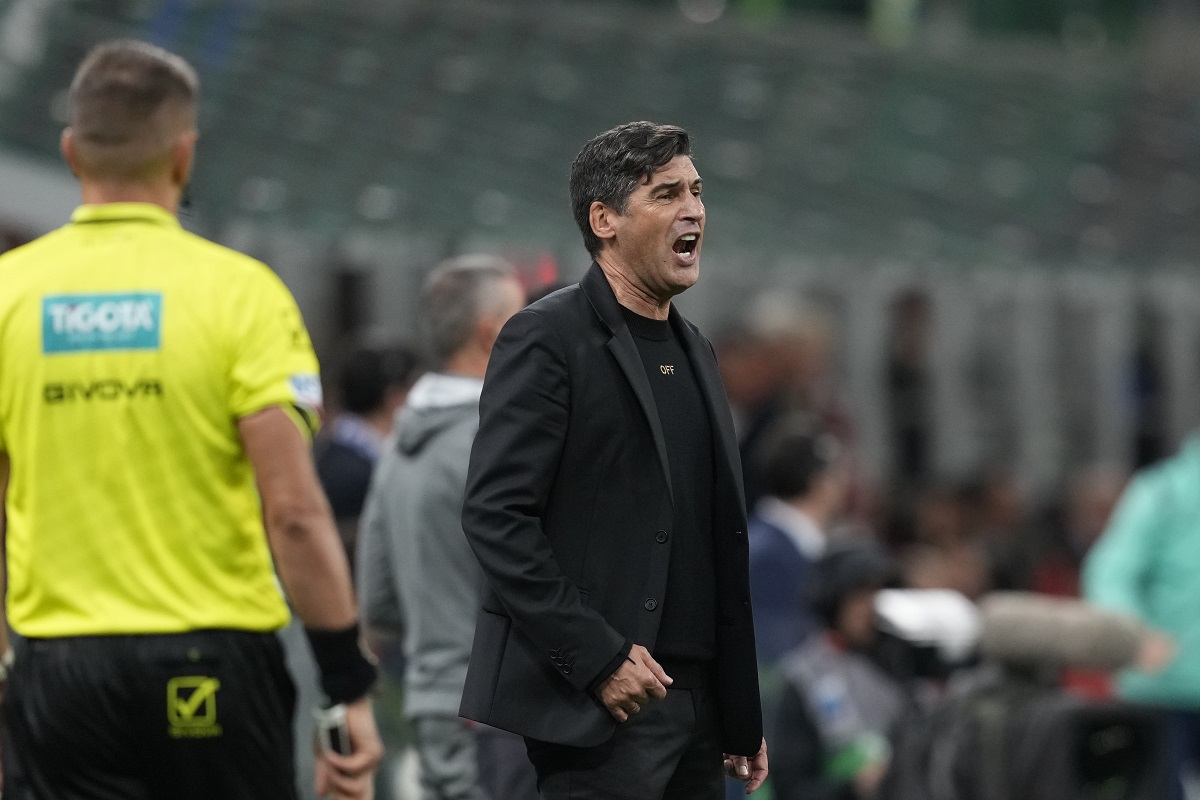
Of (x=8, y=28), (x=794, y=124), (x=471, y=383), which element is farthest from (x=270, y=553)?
(x=794, y=124)

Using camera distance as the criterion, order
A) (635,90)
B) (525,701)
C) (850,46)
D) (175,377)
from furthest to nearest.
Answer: (850,46) → (635,90) → (175,377) → (525,701)

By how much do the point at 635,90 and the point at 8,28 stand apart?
5567 millimetres

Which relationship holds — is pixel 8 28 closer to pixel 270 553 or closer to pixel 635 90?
pixel 635 90

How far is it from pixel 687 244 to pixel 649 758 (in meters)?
0.86

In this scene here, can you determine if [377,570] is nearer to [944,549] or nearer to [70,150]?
[70,150]

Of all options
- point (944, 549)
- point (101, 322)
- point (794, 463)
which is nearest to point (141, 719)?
point (101, 322)

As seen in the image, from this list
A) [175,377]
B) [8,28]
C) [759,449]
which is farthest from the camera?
[8,28]

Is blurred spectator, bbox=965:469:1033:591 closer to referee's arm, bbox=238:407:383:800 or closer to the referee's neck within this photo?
referee's arm, bbox=238:407:383:800

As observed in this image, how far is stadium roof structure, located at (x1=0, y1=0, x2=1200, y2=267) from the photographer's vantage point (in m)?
10.9

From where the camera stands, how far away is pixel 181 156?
4.23 metres

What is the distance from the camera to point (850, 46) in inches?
714

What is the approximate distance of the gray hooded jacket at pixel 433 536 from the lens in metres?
5.27

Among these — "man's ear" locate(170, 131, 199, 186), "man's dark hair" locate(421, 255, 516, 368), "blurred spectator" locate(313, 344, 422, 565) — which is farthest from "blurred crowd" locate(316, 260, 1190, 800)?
"man's ear" locate(170, 131, 199, 186)

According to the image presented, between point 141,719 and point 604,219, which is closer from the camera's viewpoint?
point 604,219
